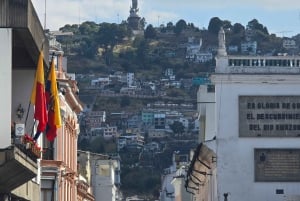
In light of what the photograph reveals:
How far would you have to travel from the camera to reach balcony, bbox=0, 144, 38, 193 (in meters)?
35.6

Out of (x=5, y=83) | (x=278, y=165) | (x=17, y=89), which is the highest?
(x=5, y=83)

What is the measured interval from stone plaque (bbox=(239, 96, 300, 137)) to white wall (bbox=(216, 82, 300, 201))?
277 millimetres

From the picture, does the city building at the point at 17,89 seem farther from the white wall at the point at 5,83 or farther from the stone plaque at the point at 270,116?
the stone plaque at the point at 270,116

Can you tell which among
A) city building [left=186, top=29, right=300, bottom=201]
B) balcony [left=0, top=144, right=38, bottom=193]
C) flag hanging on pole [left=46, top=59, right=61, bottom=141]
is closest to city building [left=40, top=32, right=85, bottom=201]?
city building [left=186, top=29, right=300, bottom=201]

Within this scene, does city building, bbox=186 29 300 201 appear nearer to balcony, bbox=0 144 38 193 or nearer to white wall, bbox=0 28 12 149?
balcony, bbox=0 144 38 193

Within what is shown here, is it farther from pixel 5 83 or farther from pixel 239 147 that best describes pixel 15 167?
pixel 239 147

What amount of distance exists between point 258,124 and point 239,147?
2040 mm

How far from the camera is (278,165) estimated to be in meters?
73.8

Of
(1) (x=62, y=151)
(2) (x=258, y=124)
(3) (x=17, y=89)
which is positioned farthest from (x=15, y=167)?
(2) (x=258, y=124)

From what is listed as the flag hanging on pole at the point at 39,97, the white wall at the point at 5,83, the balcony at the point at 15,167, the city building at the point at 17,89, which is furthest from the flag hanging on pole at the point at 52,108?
the white wall at the point at 5,83

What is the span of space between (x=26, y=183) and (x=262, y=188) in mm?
32898

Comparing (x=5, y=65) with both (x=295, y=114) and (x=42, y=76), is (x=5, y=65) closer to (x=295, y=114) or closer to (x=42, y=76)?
(x=42, y=76)

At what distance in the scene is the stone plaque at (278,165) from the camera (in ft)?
241

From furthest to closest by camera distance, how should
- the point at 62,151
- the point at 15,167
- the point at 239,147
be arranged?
the point at 239,147 < the point at 62,151 < the point at 15,167
